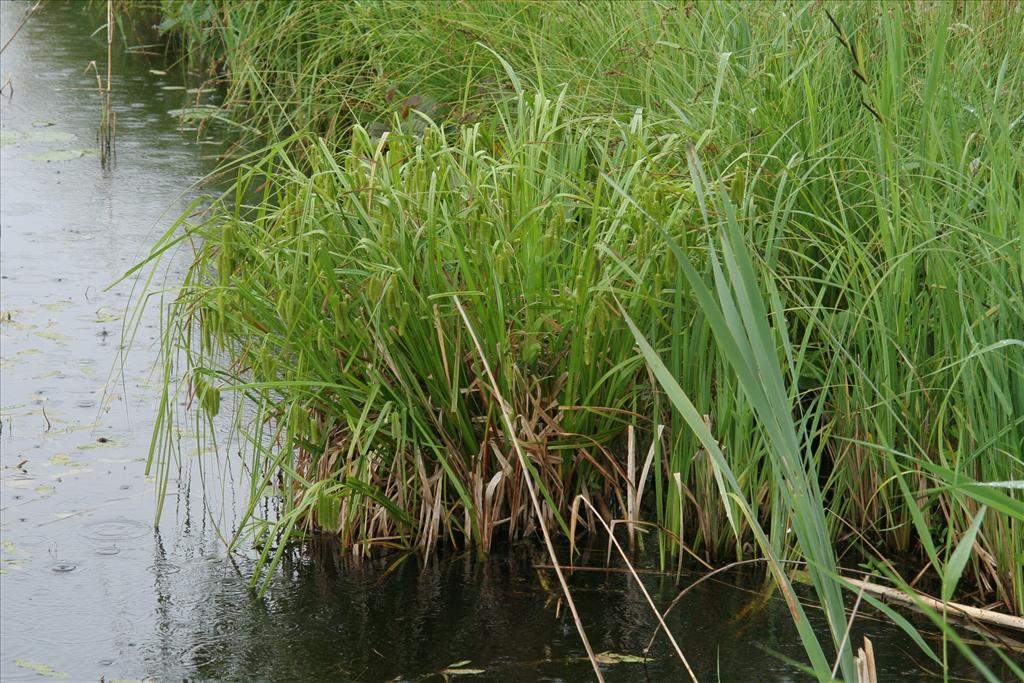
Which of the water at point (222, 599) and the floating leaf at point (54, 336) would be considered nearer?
the water at point (222, 599)

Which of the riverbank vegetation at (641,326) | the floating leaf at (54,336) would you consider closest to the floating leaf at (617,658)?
the riverbank vegetation at (641,326)

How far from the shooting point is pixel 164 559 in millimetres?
3414

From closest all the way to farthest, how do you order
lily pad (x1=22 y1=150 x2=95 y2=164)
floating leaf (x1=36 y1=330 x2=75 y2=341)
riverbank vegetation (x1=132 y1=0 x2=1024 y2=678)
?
riverbank vegetation (x1=132 y1=0 x2=1024 y2=678) < floating leaf (x1=36 y1=330 x2=75 y2=341) < lily pad (x1=22 y1=150 x2=95 y2=164)

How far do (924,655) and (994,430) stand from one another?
22.5 inches

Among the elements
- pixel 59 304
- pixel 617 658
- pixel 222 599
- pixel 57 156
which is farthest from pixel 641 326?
pixel 57 156

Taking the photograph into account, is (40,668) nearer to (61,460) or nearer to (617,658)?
(61,460)

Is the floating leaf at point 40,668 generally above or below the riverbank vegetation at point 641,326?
below

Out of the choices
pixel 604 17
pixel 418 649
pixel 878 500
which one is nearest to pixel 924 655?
pixel 878 500

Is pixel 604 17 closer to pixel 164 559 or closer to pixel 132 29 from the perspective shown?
pixel 164 559

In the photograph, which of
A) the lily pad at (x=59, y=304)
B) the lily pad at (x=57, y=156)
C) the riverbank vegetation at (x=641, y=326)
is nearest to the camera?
the riverbank vegetation at (x=641, y=326)

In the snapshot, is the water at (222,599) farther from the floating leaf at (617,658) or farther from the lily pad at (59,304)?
the lily pad at (59,304)

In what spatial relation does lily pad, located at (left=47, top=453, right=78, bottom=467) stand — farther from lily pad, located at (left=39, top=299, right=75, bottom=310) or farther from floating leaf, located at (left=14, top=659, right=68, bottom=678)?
lily pad, located at (left=39, top=299, right=75, bottom=310)

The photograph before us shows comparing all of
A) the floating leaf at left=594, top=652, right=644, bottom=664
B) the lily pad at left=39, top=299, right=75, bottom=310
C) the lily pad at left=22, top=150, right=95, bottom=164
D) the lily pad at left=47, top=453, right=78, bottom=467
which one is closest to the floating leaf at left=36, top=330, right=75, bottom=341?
the lily pad at left=39, top=299, right=75, bottom=310

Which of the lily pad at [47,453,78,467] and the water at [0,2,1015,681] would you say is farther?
the lily pad at [47,453,78,467]
